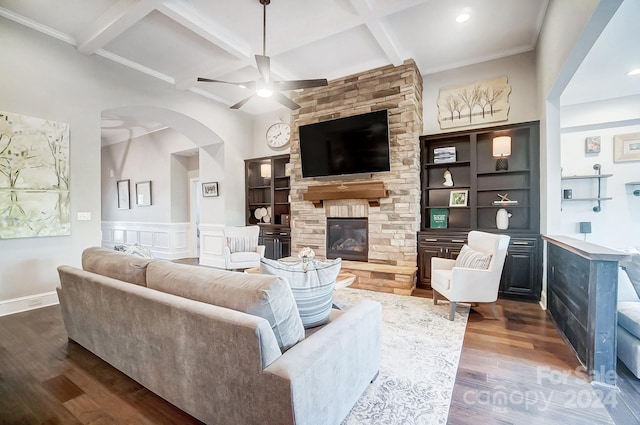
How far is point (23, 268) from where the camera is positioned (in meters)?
3.43

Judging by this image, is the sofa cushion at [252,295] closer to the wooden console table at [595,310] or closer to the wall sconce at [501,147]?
the wooden console table at [595,310]

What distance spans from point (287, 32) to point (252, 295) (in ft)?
11.8

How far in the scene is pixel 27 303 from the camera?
3457 millimetres

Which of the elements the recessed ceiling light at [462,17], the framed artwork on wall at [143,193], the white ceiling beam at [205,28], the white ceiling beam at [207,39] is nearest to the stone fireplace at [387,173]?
the recessed ceiling light at [462,17]

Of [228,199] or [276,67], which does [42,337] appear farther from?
[276,67]

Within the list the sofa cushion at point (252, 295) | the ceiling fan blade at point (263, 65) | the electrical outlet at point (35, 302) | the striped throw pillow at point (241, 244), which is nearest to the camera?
the sofa cushion at point (252, 295)

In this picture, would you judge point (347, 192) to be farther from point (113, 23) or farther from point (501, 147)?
point (113, 23)

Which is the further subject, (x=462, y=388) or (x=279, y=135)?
(x=279, y=135)

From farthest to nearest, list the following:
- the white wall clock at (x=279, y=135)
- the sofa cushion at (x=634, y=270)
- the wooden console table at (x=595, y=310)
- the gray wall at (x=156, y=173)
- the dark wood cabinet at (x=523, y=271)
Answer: the gray wall at (x=156, y=173)
the white wall clock at (x=279, y=135)
the dark wood cabinet at (x=523, y=271)
the sofa cushion at (x=634, y=270)
the wooden console table at (x=595, y=310)

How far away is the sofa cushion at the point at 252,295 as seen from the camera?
134 cm

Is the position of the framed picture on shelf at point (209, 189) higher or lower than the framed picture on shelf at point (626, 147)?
lower

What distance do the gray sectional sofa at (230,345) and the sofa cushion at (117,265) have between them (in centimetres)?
1

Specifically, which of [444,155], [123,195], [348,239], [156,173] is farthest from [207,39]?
[123,195]

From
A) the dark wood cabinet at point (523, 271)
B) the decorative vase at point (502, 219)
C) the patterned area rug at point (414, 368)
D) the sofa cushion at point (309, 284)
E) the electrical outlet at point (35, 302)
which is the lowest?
the patterned area rug at point (414, 368)
